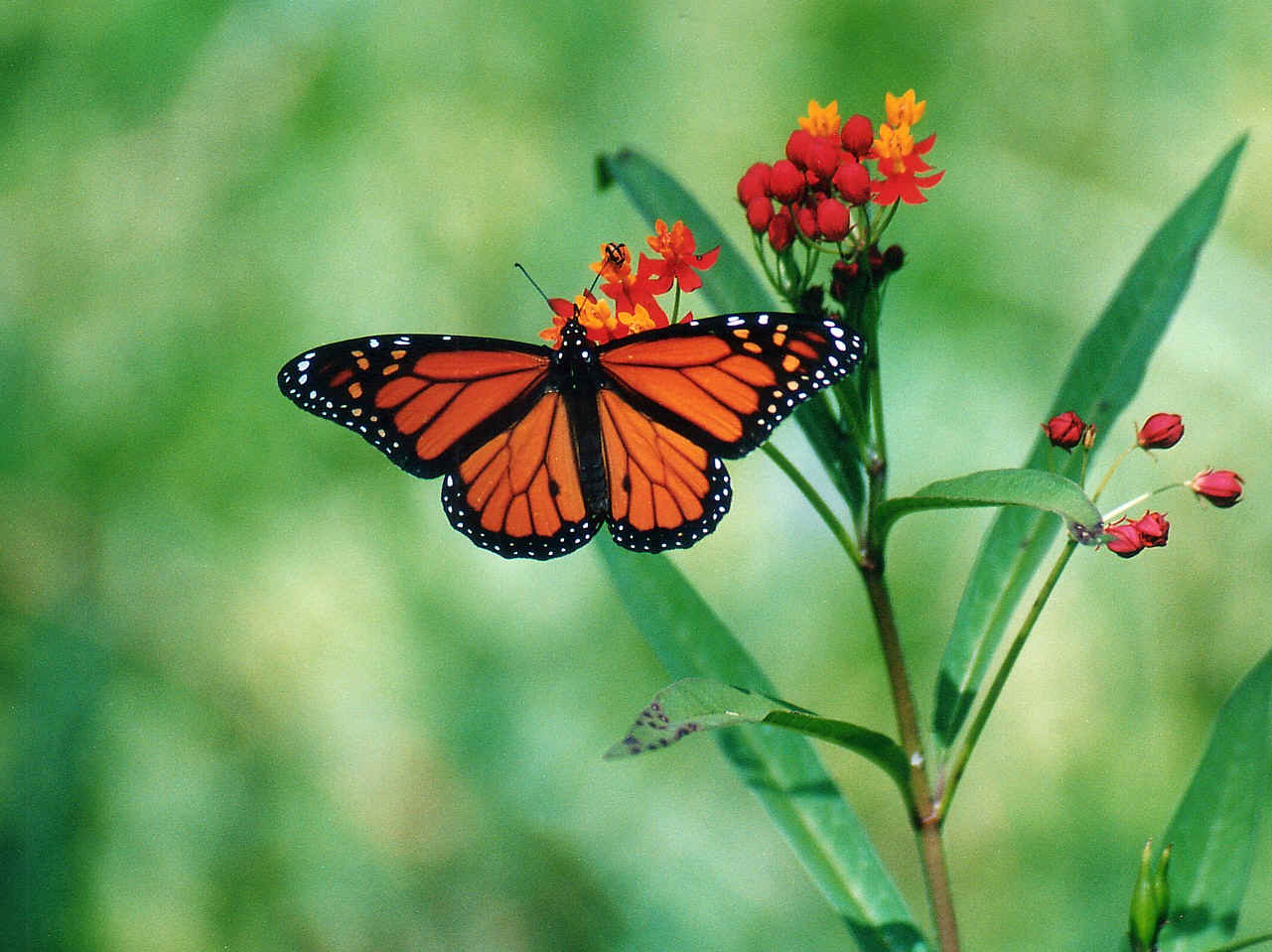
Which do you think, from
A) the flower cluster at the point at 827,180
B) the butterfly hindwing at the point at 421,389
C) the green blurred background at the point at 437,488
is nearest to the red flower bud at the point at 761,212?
the flower cluster at the point at 827,180

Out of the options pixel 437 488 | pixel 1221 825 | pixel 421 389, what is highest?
pixel 437 488

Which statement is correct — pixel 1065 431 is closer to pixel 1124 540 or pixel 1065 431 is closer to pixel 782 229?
pixel 1124 540

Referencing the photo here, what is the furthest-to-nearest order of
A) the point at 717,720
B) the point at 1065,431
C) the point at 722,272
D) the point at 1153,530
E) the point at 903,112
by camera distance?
the point at 722,272, the point at 903,112, the point at 1065,431, the point at 1153,530, the point at 717,720

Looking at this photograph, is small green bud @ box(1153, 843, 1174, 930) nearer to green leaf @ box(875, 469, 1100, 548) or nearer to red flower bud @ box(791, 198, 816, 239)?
green leaf @ box(875, 469, 1100, 548)

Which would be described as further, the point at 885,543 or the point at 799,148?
the point at 799,148

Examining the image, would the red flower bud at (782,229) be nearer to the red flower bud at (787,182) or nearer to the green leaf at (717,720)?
the red flower bud at (787,182)

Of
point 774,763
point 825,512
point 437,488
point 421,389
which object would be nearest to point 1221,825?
point 774,763

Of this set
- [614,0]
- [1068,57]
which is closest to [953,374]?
[1068,57]
